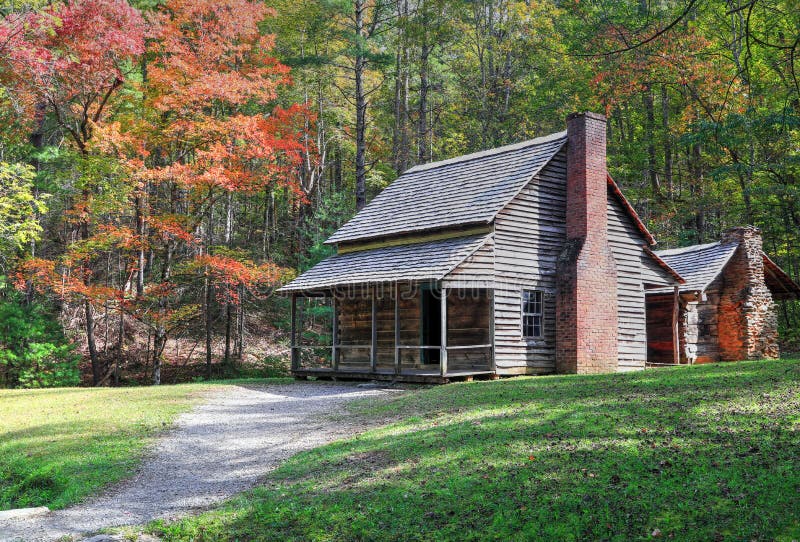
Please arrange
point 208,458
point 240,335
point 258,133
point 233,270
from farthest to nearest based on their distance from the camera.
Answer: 1. point 240,335
2. point 258,133
3. point 233,270
4. point 208,458

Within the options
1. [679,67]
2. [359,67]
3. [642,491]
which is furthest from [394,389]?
[679,67]

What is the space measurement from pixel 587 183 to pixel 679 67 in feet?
45.6

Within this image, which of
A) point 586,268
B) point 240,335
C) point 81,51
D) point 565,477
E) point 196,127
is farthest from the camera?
point 240,335

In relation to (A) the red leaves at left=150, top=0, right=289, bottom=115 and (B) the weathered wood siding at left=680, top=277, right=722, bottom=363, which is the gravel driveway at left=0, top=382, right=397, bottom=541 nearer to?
(A) the red leaves at left=150, top=0, right=289, bottom=115

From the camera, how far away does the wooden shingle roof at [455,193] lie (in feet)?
66.7

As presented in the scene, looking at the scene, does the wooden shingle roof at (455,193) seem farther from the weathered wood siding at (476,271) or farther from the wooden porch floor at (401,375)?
the wooden porch floor at (401,375)

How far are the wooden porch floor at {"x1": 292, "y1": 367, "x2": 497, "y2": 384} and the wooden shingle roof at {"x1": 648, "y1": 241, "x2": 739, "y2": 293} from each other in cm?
999

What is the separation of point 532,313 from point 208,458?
12159 millimetres

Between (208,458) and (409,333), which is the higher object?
(409,333)

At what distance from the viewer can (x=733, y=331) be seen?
26.2 m

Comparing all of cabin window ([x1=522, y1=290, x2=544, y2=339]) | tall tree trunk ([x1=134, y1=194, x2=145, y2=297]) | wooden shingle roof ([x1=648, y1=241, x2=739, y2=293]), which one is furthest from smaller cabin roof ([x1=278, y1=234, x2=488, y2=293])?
wooden shingle roof ([x1=648, y1=241, x2=739, y2=293])

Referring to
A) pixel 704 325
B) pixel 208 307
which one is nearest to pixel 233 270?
pixel 208 307

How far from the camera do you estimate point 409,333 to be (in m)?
22.0

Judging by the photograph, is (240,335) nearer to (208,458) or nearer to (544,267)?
(544,267)
